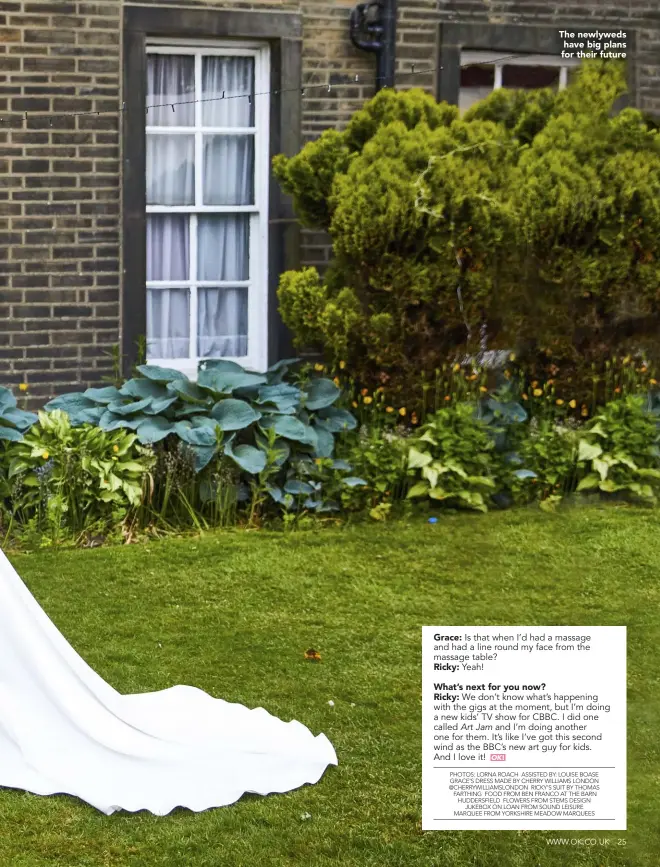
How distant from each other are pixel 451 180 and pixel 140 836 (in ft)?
11.2

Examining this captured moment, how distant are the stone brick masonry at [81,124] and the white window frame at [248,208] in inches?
8.1

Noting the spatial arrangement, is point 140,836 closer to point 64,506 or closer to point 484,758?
point 484,758

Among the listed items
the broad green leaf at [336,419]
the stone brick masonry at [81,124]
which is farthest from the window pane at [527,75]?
the broad green leaf at [336,419]

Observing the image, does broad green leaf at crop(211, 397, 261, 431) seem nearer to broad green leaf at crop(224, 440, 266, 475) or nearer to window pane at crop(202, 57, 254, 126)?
broad green leaf at crop(224, 440, 266, 475)

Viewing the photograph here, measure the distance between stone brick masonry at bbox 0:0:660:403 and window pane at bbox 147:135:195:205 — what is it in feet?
0.69

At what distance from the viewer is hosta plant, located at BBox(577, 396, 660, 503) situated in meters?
5.91

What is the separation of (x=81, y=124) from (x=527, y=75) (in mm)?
2218

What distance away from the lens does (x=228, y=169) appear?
6566 millimetres

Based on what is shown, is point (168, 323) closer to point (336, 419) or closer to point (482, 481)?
Answer: point (336, 419)

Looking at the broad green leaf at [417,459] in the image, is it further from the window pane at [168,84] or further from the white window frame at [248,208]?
the window pane at [168,84]

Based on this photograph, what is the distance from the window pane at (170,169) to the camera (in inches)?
254

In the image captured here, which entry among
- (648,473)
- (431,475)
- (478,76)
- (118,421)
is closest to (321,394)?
(431,475)

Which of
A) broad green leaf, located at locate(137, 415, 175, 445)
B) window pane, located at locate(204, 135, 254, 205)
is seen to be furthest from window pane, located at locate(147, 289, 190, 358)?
broad green leaf, located at locate(137, 415, 175, 445)

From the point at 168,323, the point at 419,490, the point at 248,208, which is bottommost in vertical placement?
the point at 419,490
